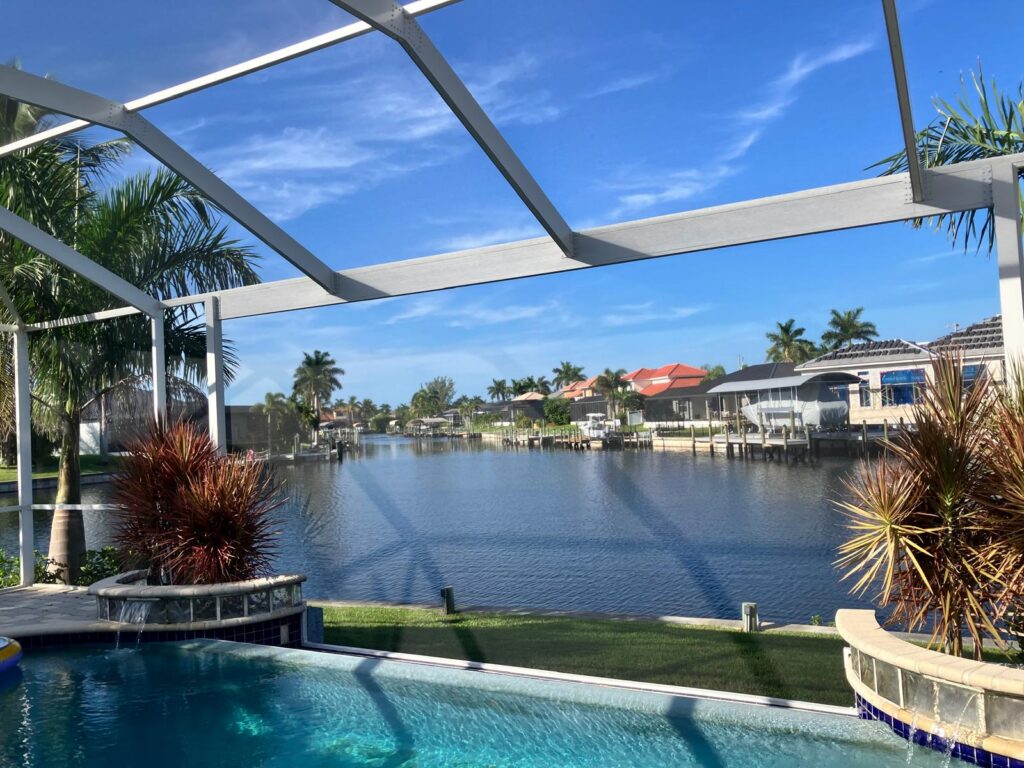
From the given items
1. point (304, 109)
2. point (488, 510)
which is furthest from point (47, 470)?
point (304, 109)

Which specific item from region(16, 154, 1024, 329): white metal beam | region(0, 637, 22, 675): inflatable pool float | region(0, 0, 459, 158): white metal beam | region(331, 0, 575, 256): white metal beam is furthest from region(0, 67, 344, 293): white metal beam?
region(0, 637, 22, 675): inflatable pool float

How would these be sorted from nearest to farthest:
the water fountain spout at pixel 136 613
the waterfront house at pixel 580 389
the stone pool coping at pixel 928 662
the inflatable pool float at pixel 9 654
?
the stone pool coping at pixel 928 662 < the inflatable pool float at pixel 9 654 < the water fountain spout at pixel 136 613 < the waterfront house at pixel 580 389

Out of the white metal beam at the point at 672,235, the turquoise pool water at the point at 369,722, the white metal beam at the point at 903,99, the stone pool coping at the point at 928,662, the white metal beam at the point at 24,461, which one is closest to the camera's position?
the stone pool coping at the point at 928,662

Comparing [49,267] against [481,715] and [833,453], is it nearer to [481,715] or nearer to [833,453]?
[481,715]

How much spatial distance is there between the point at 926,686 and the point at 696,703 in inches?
45.6

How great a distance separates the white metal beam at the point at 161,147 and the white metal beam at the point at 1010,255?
4688mm

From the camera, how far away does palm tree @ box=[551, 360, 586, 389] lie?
7.89 m

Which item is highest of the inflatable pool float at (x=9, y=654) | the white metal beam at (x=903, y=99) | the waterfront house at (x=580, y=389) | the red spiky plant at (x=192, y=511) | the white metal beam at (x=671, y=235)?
the white metal beam at (x=903, y=99)

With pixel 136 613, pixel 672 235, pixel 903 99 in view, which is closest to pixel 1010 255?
pixel 903 99

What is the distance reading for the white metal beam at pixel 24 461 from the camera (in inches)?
323

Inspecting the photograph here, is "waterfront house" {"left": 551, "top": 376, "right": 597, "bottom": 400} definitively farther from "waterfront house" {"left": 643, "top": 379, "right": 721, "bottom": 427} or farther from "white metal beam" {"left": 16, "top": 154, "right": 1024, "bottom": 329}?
"white metal beam" {"left": 16, "top": 154, "right": 1024, "bottom": 329}

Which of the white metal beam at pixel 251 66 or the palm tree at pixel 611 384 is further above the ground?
the white metal beam at pixel 251 66

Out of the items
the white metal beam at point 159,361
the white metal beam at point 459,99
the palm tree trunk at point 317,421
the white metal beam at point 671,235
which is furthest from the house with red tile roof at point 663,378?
the white metal beam at point 159,361

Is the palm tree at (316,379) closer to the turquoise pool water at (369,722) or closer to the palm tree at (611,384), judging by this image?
the palm tree at (611,384)
